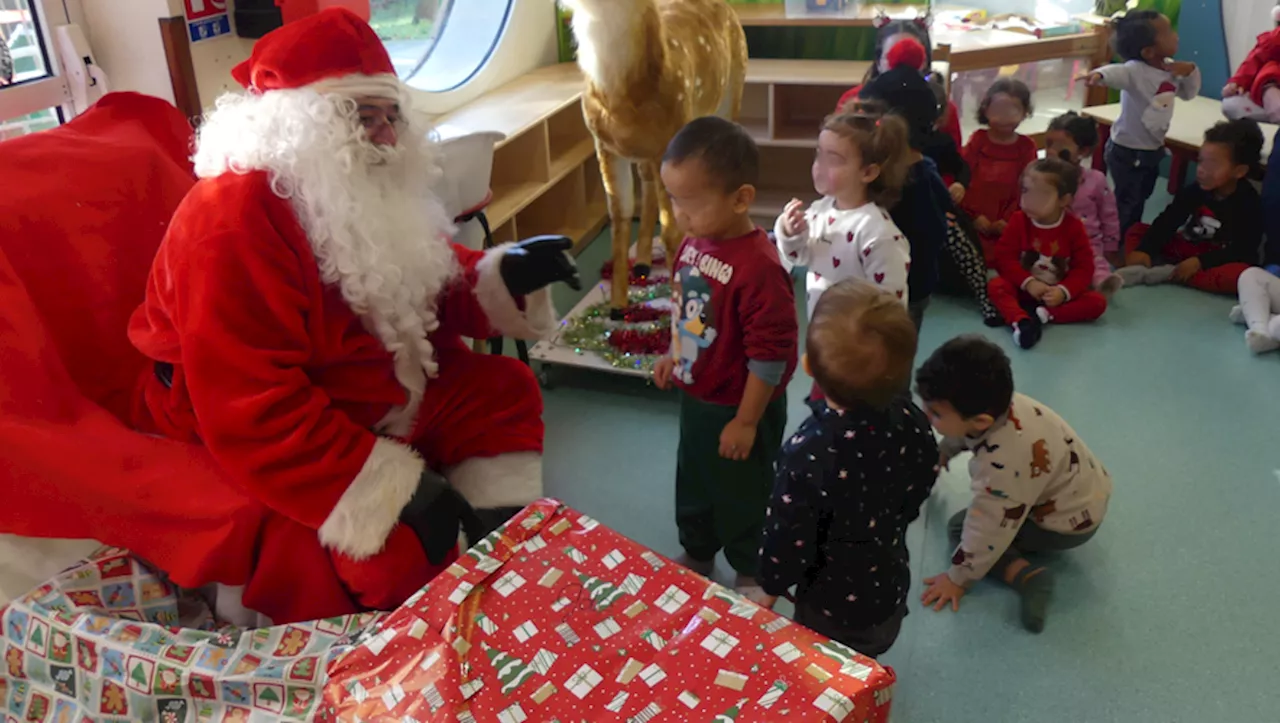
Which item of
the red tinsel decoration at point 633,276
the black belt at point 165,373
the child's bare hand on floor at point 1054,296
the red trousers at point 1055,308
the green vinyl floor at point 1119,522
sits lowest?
the green vinyl floor at point 1119,522

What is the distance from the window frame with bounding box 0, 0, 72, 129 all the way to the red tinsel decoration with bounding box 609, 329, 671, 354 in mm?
1644

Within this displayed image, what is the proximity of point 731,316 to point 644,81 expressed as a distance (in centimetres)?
131

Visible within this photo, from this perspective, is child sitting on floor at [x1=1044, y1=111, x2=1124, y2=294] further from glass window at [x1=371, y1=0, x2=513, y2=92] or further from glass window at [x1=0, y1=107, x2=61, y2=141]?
glass window at [x1=0, y1=107, x2=61, y2=141]

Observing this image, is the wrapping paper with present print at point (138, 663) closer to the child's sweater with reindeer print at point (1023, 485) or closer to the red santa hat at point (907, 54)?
the child's sweater with reindeer print at point (1023, 485)

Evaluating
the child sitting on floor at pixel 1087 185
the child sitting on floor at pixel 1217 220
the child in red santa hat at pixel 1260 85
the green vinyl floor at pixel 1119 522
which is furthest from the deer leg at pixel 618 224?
the child in red santa hat at pixel 1260 85

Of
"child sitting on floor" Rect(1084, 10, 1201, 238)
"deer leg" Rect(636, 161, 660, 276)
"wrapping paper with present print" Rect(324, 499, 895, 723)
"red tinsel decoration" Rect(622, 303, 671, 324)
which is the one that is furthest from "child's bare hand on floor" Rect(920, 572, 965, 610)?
"child sitting on floor" Rect(1084, 10, 1201, 238)

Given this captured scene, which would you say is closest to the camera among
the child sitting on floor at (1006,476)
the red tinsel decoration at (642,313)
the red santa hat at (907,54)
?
the child sitting on floor at (1006,476)

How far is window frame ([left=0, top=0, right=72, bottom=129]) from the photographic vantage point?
6.82 feet

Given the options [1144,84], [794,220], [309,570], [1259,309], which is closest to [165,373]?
[309,570]

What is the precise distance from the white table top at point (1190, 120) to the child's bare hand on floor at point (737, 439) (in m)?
3.15

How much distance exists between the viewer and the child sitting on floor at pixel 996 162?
143 inches

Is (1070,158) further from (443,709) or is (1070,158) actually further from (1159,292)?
(443,709)

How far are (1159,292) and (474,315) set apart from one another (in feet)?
9.52

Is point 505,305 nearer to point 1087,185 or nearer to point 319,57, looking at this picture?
point 319,57
